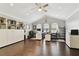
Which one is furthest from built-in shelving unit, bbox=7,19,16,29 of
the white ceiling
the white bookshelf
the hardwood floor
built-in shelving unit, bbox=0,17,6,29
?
the hardwood floor

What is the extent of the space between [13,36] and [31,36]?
256 inches

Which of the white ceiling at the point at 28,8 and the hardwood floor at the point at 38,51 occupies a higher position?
the white ceiling at the point at 28,8

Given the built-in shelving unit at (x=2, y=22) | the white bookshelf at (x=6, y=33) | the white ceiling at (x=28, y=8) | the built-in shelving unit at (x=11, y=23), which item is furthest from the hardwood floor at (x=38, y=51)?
the white ceiling at (x=28, y=8)

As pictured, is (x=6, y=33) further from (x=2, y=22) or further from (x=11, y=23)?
(x=11, y=23)

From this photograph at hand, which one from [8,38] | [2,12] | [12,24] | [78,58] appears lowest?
[78,58]

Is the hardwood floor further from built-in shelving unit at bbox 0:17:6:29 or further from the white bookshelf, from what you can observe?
built-in shelving unit at bbox 0:17:6:29

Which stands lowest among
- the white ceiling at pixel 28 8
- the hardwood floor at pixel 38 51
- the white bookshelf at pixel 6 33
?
the hardwood floor at pixel 38 51

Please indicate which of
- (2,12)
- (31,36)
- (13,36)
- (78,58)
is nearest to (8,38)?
(13,36)

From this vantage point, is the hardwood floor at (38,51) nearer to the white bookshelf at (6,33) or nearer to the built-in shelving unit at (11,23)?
the white bookshelf at (6,33)

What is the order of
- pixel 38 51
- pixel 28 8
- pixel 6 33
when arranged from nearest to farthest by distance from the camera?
pixel 38 51 < pixel 6 33 < pixel 28 8

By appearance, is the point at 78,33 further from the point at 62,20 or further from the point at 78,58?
the point at 62,20

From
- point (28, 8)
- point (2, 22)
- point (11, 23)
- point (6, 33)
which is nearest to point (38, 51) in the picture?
point (6, 33)

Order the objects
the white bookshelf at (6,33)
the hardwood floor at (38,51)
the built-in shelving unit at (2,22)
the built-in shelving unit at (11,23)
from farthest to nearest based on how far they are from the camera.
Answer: the built-in shelving unit at (11,23) < the built-in shelving unit at (2,22) < the white bookshelf at (6,33) < the hardwood floor at (38,51)

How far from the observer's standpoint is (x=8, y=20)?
924 centimetres
